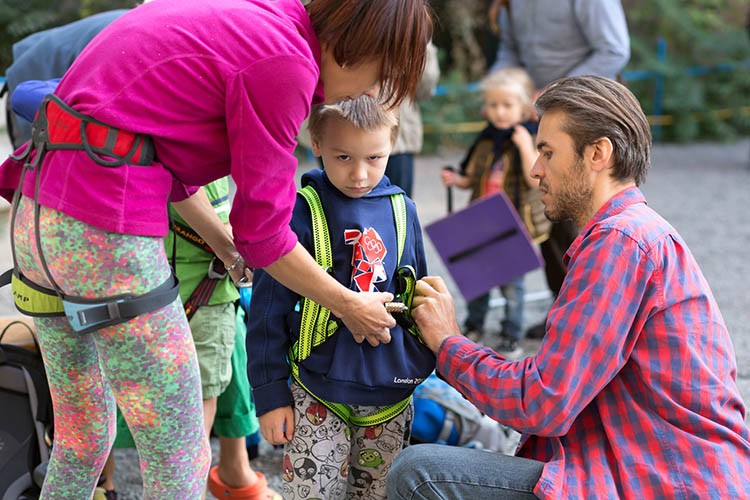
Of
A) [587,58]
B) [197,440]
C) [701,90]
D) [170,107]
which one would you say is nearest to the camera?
[170,107]

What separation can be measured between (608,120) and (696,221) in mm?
5586

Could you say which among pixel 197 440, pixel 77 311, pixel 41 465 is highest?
pixel 77 311

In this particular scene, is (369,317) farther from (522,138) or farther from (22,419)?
(522,138)

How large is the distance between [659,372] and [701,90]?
39.0 ft

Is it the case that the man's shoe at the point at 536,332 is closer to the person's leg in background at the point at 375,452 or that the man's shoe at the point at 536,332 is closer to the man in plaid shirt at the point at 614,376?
the person's leg in background at the point at 375,452

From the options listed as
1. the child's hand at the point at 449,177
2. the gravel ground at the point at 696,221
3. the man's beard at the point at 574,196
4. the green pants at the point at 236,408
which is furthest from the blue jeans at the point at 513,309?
the man's beard at the point at 574,196

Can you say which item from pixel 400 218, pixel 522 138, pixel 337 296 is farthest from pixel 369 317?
pixel 522 138

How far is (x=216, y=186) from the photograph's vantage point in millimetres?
2438

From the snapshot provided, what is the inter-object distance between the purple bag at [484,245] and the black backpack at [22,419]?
2000mm

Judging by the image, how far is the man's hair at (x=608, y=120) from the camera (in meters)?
1.75

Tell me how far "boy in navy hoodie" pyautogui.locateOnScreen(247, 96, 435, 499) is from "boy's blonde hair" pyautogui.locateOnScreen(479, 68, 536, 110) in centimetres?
213

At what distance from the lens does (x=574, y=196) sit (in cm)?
181

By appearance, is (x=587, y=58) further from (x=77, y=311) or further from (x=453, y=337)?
(x=77, y=311)

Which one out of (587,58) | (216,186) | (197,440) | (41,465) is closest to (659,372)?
(197,440)
